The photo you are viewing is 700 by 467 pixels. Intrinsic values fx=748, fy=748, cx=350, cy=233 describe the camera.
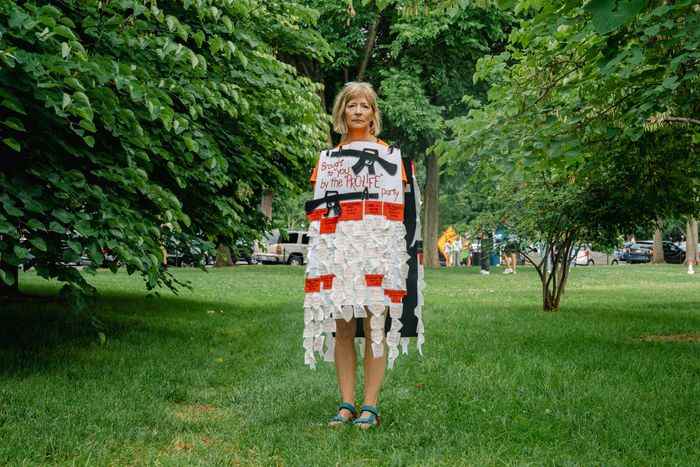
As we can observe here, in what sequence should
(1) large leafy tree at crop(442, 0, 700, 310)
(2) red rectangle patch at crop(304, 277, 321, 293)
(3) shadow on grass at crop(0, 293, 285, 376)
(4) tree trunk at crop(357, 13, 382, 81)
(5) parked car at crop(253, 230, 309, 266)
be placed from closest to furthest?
1. (2) red rectangle patch at crop(304, 277, 321, 293)
2. (1) large leafy tree at crop(442, 0, 700, 310)
3. (3) shadow on grass at crop(0, 293, 285, 376)
4. (4) tree trunk at crop(357, 13, 382, 81)
5. (5) parked car at crop(253, 230, 309, 266)

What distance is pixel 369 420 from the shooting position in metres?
4.37

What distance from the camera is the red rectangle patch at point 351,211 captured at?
14.0 ft

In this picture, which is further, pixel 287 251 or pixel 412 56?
pixel 287 251

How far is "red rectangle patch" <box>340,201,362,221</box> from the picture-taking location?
4277 mm

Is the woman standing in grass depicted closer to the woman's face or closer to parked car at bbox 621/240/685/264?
the woman's face

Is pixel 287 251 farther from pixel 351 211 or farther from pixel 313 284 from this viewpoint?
pixel 351 211

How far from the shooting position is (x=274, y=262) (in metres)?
44.8

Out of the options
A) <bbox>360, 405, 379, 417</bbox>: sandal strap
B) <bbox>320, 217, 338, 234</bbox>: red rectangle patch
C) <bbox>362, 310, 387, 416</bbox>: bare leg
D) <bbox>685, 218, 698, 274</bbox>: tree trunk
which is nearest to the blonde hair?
<bbox>320, 217, 338, 234</bbox>: red rectangle patch

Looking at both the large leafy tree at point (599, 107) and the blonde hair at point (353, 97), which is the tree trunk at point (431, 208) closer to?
the large leafy tree at point (599, 107)

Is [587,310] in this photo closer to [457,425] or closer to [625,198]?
[625,198]

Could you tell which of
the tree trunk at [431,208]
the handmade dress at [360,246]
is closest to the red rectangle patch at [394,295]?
the handmade dress at [360,246]

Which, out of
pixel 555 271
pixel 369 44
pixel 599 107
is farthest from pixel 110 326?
pixel 369 44

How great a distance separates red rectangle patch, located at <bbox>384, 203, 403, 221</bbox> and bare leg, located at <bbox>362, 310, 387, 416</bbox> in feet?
2.10

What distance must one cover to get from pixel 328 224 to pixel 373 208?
291mm
